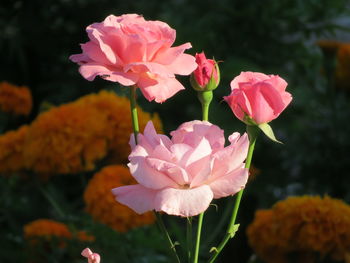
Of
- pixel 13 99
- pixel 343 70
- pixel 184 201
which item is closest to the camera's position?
pixel 184 201

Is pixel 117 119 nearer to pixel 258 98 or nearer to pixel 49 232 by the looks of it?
pixel 49 232

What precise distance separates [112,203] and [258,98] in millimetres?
701

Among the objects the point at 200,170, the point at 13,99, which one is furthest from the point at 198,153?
the point at 13,99

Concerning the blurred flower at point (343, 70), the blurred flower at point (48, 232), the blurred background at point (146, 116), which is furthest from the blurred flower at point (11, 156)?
the blurred flower at point (343, 70)

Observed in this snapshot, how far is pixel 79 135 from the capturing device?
1.44 meters

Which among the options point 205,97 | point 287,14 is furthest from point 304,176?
point 205,97

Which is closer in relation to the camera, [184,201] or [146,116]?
[184,201]

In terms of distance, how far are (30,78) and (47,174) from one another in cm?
116

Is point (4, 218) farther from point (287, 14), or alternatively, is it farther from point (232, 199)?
point (287, 14)

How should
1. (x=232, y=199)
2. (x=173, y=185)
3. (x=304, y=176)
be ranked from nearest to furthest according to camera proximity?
(x=173, y=185) < (x=232, y=199) < (x=304, y=176)

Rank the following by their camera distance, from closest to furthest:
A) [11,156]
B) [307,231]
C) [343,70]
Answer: [307,231] → [11,156] → [343,70]

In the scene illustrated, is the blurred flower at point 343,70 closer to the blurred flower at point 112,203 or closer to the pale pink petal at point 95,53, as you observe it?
the blurred flower at point 112,203

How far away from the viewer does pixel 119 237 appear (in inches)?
52.4

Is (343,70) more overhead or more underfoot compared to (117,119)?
more underfoot
